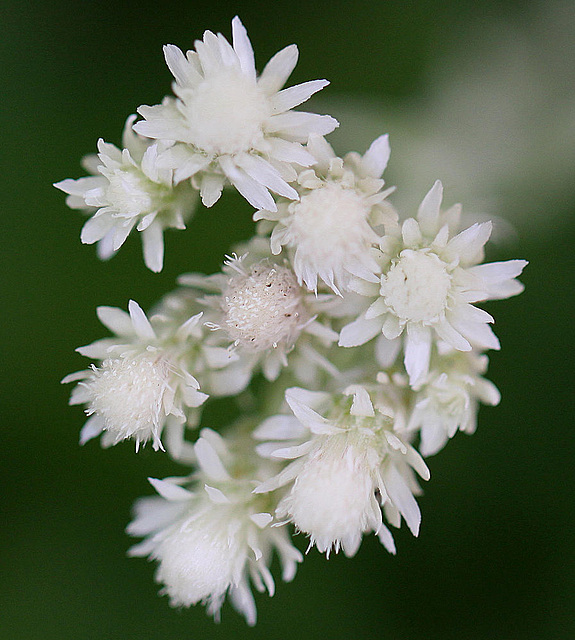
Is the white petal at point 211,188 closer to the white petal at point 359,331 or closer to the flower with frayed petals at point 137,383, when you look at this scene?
the flower with frayed petals at point 137,383

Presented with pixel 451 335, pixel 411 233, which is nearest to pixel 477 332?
pixel 451 335

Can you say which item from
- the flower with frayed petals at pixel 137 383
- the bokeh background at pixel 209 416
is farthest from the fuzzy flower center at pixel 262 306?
the bokeh background at pixel 209 416

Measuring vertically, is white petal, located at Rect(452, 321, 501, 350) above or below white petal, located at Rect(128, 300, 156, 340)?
below

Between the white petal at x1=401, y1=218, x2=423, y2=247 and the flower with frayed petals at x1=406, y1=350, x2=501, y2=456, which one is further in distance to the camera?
the flower with frayed petals at x1=406, y1=350, x2=501, y2=456

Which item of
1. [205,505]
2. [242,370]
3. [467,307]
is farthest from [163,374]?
[467,307]

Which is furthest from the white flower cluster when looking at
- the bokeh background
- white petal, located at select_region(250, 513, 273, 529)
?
the bokeh background

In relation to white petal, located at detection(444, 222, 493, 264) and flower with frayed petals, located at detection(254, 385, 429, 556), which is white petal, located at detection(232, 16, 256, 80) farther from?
flower with frayed petals, located at detection(254, 385, 429, 556)
